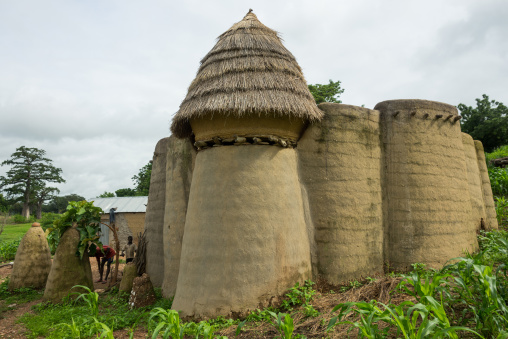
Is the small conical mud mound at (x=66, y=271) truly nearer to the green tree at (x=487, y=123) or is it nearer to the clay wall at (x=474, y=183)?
the clay wall at (x=474, y=183)

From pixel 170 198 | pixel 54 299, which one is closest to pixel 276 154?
pixel 170 198

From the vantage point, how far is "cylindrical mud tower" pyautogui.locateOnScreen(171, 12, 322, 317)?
16.5 feet

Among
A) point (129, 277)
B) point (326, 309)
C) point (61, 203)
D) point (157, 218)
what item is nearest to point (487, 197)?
point (326, 309)

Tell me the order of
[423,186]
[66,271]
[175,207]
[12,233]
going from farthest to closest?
[12,233]
[66,271]
[175,207]
[423,186]

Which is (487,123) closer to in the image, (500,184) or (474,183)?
(500,184)

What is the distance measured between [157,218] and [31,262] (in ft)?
14.6

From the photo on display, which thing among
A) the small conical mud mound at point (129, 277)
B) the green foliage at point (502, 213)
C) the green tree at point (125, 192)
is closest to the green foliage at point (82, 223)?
the small conical mud mound at point (129, 277)

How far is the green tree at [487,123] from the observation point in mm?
21642

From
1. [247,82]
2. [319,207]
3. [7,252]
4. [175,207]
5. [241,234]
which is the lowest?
[7,252]

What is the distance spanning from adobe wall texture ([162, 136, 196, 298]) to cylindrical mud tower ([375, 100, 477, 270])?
3847 mm

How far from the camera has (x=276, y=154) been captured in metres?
5.57

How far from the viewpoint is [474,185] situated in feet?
25.5

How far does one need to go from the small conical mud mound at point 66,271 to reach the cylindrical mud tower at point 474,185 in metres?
8.73

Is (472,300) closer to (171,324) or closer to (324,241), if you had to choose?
(324,241)
